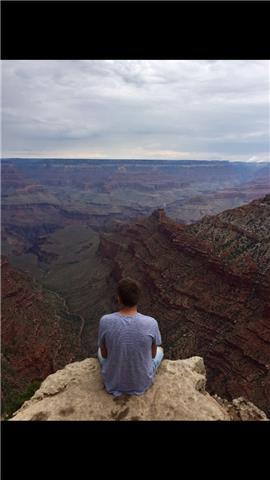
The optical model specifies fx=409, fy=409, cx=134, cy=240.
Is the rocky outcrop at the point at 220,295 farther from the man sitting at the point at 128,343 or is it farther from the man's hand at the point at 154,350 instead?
the man sitting at the point at 128,343

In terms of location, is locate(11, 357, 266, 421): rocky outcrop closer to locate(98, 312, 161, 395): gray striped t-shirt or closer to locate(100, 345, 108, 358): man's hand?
locate(98, 312, 161, 395): gray striped t-shirt

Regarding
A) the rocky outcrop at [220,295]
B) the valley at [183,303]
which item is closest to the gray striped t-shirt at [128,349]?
the valley at [183,303]

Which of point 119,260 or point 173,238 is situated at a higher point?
point 173,238

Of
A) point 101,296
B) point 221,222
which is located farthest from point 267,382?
point 101,296

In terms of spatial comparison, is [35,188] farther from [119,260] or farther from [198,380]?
[198,380]

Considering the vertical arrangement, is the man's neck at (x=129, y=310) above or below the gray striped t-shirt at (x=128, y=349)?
above

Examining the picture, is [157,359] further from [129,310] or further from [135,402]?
[129,310]

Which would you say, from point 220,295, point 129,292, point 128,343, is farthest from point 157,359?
point 220,295
